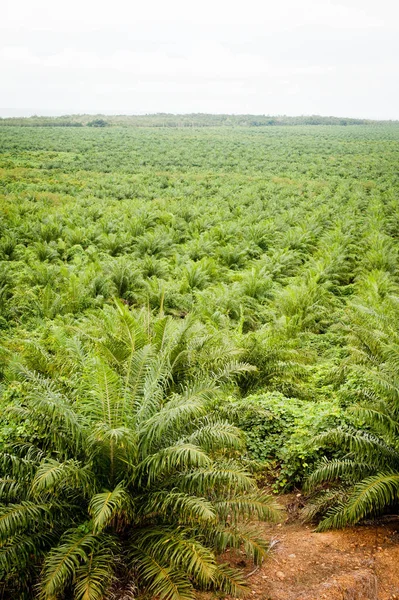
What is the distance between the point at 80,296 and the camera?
11867 mm

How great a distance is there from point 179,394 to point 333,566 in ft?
8.45

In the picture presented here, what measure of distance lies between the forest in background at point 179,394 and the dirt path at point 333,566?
19 centimetres

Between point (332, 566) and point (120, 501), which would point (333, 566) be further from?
point (120, 501)

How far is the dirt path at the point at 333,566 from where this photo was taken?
3.50m

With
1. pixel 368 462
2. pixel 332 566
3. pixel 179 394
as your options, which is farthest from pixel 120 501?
pixel 368 462

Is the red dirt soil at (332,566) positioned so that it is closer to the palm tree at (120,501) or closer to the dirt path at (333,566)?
the dirt path at (333,566)

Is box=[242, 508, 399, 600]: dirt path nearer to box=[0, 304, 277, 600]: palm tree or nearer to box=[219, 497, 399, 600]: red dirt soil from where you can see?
box=[219, 497, 399, 600]: red dirt soil

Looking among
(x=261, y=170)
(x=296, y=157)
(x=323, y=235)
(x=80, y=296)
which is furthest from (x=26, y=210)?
(x=296, y=157)

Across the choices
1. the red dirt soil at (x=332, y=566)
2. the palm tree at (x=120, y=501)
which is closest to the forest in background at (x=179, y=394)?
the palm tree at (x=120, y=501)

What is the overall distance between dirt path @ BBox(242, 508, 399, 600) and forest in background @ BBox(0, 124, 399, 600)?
19 cm

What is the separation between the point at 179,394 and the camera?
18.7ft

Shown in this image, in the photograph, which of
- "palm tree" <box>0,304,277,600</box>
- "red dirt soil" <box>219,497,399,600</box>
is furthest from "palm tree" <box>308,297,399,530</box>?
"palm tree" <box>0,304,277,600</box>

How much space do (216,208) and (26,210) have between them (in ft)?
31.6

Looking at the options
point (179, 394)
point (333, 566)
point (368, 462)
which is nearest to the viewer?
point (333, 566)
